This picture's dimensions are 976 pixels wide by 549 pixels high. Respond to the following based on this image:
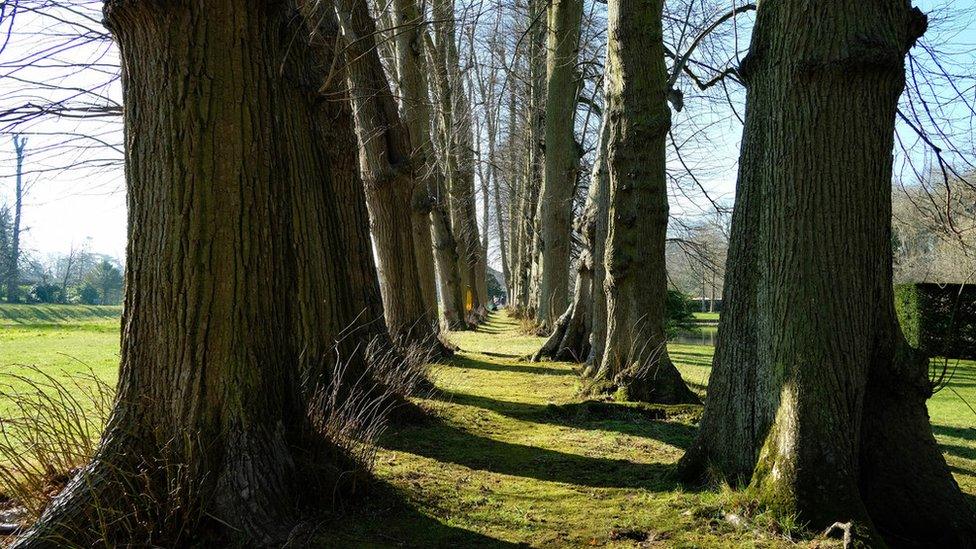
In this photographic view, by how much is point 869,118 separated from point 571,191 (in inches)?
463

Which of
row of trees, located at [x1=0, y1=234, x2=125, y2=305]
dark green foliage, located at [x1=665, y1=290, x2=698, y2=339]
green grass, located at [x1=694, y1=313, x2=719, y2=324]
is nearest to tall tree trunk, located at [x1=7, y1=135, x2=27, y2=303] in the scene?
row of trees, located at [x1=0, y1=234, x2=125, y2=305]

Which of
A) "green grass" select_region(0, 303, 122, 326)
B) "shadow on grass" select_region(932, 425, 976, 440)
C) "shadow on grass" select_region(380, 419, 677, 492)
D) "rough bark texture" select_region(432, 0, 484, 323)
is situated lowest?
"shadow on grass" select_region(932, 425, 976, 440)

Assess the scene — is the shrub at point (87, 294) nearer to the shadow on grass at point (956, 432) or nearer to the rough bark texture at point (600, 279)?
the rough bark texture at point (600, 279)

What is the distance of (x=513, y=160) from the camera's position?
24.7 meters

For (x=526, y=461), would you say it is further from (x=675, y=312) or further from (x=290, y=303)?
(x=675, y=312)

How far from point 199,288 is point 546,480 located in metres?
2.74

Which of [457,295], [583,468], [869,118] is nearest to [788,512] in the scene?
[583,468]

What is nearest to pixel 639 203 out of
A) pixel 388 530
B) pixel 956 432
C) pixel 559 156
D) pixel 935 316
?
pixel 956 432

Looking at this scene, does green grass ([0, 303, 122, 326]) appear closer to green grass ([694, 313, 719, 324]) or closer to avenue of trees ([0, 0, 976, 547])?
avenue of trees ([0, 0, 976, 547])

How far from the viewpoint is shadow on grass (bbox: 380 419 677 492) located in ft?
14.8

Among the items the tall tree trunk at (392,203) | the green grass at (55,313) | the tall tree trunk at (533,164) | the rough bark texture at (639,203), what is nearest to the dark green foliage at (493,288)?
the green grass at (55,313)

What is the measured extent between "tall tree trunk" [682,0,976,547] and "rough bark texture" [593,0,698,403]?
3277 millimetres

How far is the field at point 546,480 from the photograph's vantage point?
11.4 ft

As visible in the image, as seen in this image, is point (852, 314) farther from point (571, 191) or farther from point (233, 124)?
point (571, 191)
